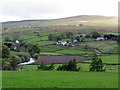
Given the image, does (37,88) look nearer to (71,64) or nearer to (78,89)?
(78,89)

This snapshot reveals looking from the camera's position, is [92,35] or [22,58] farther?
[92,35]

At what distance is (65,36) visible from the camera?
525 feet

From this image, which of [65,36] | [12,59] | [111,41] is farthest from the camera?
[65,36]

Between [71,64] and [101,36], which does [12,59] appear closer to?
[71,64]

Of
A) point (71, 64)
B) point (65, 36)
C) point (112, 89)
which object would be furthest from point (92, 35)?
point (112, 89)

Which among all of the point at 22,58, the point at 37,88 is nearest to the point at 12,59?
the point at 22,58

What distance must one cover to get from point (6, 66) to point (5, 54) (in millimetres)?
12854

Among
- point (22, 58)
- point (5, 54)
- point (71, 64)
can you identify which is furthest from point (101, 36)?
point (71, 64)

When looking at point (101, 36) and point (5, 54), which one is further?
point (101, 36)

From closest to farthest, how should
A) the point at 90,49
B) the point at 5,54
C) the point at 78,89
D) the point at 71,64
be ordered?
the point at 78,89 < the point at 71,64 < the point at 5,54 < the point at 90,49

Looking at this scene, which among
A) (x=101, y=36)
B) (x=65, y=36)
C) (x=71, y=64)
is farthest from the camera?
(x=65, y=36)

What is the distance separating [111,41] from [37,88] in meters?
112

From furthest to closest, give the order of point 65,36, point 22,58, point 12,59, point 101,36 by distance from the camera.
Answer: point 65,36 → point 101,36 → point 22,58 → point 12,59

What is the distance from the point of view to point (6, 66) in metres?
58.4
